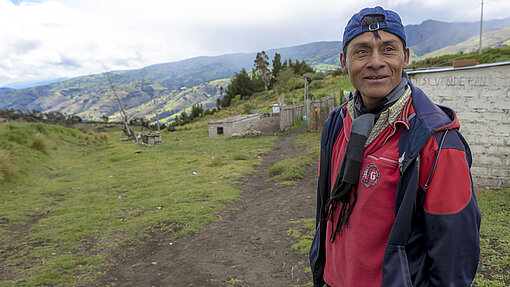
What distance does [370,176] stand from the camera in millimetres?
1470

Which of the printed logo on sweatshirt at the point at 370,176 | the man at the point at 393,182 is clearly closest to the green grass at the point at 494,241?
the man at the point at 393,182

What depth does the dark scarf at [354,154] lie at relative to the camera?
1.53 m

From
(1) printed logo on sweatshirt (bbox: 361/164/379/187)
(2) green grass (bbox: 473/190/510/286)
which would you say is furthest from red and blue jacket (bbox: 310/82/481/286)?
(2) green grass (bbox: 473/190/510/286)

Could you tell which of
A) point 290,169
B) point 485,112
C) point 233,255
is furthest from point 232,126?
point 233,255

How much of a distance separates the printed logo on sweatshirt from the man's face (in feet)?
1.25

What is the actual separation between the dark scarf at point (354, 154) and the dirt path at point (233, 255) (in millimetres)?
2543

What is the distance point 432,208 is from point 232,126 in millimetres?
19245

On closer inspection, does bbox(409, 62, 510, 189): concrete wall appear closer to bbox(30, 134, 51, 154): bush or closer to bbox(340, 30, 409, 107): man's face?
bbox(340, 30, 409, 107): man's face

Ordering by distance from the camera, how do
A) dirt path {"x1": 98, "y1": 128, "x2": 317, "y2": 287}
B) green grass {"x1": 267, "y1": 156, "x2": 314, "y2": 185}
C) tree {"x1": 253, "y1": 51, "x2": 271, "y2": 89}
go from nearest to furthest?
dirt path {"x1": 98, "y1": 128, "x2": 317, "y2": 287} → green grass {"x1": 267, "y1": 156, "x2": 314, "y2": 185} → tree {"x1": 253, "y1": 51, "x2": 271, "y2": 89}

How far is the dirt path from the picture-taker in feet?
13.3

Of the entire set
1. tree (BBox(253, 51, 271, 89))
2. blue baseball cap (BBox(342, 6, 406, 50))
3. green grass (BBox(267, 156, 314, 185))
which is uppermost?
tree (BBox(253, 51, 271, 89))

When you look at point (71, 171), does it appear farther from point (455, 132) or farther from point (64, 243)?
point (455, 132)

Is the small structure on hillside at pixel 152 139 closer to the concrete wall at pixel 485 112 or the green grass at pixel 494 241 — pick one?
the concrete wall at pixel 485 112

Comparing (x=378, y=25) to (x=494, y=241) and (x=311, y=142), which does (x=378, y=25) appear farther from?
(x=311, y=142)
